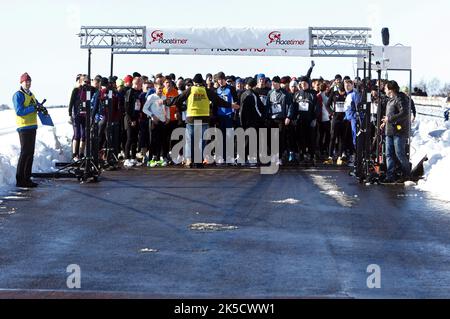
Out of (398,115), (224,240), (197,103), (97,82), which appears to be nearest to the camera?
(224,240)

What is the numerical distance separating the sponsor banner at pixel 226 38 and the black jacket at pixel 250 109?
552cm

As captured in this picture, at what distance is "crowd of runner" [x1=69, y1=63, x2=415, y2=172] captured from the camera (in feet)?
73.4

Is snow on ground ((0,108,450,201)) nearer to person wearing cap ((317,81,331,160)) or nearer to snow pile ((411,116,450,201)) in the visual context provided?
snow pile ((411,116,450,201))

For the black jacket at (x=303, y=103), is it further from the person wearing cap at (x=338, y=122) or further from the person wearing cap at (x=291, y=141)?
the person wearing cap at (x=338, y=122)

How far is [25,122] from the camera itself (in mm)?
17328

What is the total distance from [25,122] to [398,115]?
6881 millimetres

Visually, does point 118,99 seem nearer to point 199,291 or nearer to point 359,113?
point 359,113

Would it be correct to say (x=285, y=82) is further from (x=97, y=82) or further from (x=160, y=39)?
(x=97, y=82)

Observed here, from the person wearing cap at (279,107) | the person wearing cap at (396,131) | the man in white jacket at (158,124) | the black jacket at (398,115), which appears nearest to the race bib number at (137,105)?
the man in white jacket at (158,124)

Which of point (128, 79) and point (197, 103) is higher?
point (128, 79)

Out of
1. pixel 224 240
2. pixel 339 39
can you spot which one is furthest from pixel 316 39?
pixel 224 240

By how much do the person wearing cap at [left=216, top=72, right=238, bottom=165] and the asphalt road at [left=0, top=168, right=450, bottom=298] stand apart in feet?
17.6

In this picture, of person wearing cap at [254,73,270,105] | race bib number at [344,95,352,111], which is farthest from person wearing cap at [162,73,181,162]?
race bib number at [344,95,352,111]

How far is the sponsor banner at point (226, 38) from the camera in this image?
28094mm
